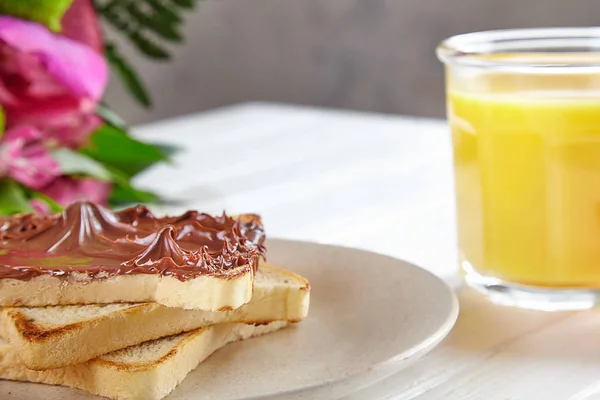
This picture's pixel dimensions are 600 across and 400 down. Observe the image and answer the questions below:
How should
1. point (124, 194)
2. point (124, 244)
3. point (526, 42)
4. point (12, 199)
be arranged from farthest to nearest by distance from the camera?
point (124, 194) < point (12, 199) < point (526, 42) < point (124, 244)

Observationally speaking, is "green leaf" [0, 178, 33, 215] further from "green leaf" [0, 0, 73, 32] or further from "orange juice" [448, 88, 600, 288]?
"orange juice" [448, 88, 600, 288]

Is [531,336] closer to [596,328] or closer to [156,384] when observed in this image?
[596,328]

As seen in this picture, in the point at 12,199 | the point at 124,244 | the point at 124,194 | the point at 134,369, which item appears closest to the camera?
the point at 134,369

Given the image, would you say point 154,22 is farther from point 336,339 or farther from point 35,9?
point 336,339

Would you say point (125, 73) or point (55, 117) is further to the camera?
point (125, 73)

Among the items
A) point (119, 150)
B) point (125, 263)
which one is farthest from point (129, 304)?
point (119, 150)

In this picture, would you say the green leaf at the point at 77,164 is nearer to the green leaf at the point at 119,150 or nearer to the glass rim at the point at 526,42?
the green leaf at the point at 119,150

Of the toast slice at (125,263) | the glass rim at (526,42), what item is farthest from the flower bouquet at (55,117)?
the glass rim at (526,42)
